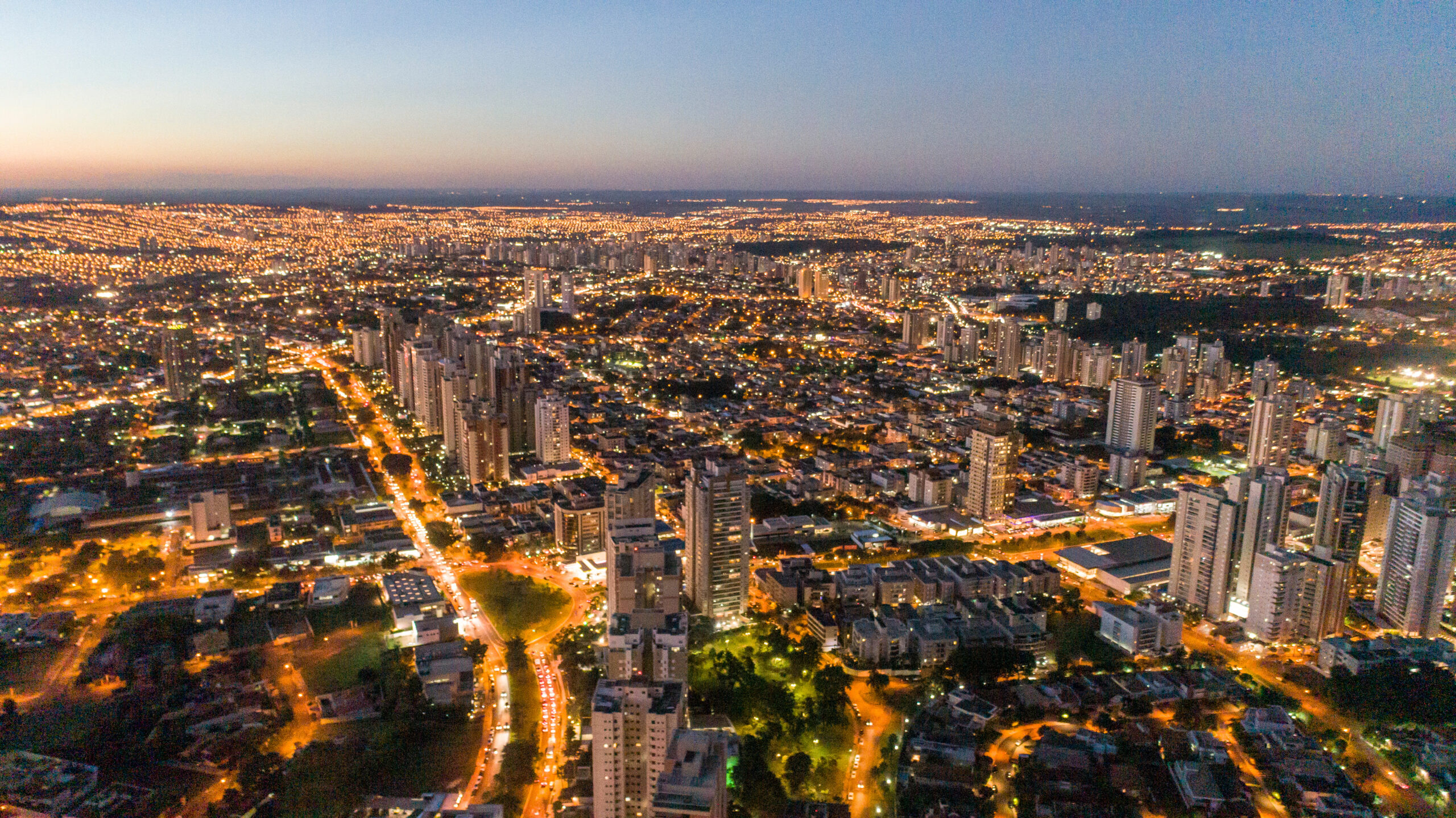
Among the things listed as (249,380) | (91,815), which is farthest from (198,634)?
(249,380)

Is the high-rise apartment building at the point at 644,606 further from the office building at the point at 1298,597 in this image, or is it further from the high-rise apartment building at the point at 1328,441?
the high-rise apartment building at the point at 1328,441

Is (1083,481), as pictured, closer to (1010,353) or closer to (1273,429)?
(1273,429)

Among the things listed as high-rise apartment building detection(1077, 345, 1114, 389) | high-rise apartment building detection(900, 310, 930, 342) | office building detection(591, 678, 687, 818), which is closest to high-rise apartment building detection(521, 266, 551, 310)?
high-rise apartment building detection(900, 310, 930, 342)

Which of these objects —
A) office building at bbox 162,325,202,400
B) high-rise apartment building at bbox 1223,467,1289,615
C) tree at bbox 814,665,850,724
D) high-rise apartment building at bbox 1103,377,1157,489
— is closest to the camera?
tree at bbox 814,665,850,724

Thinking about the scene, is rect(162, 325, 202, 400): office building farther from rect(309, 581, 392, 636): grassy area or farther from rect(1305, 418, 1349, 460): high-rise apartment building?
rect(1305, 418, 1349, 460): high-rise apartment building

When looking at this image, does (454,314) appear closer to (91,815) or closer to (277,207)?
(91,815)

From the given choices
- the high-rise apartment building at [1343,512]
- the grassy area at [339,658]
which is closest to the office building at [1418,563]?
the high-rise apartment building at [1343,512]
